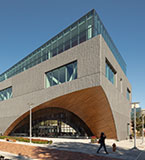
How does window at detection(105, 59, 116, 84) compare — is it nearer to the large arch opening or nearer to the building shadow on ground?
the large arch opening

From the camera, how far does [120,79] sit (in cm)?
3578

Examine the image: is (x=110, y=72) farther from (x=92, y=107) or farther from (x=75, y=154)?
(x=75, y=154)

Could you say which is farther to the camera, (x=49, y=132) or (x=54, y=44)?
(x=49, y=132)

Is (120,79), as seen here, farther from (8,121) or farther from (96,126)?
(8,121)

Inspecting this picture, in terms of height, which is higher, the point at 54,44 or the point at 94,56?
the point at 54,44

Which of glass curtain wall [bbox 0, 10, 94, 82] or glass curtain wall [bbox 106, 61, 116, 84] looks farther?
glass curtain wall [bbox 106, 61, 116, 84]

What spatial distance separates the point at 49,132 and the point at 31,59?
15790 mm

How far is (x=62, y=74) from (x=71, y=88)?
3.88 metres

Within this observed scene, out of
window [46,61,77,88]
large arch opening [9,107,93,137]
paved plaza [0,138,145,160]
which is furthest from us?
large arch opening [9,107,93,137]

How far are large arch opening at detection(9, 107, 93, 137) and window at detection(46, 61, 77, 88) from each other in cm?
653

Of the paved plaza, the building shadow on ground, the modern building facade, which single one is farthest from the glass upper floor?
the building shadow on ground

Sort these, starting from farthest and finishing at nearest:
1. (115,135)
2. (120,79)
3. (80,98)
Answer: (120,79) < (115,135) < (80,98)

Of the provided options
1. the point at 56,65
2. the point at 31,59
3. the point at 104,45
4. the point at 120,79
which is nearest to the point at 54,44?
the point at 56,65

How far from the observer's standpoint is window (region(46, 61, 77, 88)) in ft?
88.9
